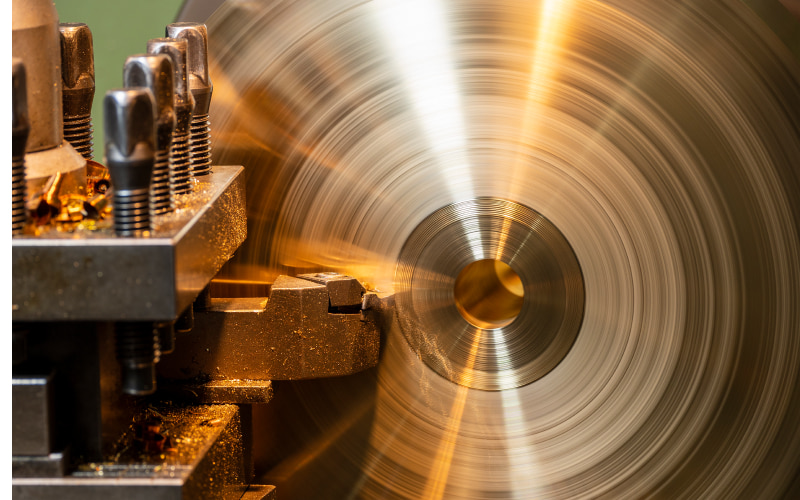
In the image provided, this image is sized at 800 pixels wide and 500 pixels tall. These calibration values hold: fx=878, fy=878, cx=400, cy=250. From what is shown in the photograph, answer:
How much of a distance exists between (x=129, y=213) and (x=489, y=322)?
0.40 metres

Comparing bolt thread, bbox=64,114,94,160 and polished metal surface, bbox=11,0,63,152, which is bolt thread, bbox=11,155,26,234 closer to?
polished metal surface, bbox=11,0,63,152

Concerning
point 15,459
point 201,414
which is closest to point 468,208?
point 201,414

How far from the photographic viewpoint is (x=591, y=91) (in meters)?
0.81

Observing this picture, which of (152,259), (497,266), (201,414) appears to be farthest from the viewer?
(497,266)

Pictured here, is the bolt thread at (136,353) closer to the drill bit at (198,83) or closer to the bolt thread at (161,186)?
the bolt thread at (161,186)

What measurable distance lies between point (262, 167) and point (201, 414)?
253 mm

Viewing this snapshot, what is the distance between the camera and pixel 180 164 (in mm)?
738

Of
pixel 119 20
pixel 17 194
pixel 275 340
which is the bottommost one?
pixel 275 340

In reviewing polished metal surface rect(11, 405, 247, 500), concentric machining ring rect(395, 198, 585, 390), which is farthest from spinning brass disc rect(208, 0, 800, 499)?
polished metal surface rect(11, 405, 247, 500)

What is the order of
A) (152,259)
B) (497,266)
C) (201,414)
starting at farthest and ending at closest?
1. (497,266)
2. (201,414)
3. (152,259)

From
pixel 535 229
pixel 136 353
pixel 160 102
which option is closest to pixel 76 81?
pixel 160 102

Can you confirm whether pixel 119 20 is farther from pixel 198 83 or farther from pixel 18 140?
pixel 18 140

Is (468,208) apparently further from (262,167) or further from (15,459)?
(15,459)

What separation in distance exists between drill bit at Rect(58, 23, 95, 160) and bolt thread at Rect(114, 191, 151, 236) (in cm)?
24
